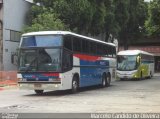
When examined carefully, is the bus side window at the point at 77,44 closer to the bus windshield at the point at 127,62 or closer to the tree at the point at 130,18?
the bus windshield at the point at 127,62

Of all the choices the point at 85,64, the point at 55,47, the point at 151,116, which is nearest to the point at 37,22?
the point at 85,64

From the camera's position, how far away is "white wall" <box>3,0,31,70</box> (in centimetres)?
4106

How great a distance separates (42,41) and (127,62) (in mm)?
23572

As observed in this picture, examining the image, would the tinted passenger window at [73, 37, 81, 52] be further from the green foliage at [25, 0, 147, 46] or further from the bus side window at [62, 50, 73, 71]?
the green foliage at [25, 0, 147, 46]

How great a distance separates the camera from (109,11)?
5125 cm

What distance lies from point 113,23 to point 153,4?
40.7 feet

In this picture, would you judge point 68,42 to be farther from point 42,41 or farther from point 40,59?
point 40,59

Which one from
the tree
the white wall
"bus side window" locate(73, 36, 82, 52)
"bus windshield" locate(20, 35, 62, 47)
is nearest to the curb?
the white wall

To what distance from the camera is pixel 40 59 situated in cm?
2417

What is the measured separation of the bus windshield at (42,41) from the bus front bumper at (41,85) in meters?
1.98

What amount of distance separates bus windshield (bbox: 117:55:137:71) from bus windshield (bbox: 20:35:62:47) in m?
23.2

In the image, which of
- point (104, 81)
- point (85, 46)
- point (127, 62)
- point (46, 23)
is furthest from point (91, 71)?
point (127, 62)

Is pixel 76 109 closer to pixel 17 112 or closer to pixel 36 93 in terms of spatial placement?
pixel 17 112

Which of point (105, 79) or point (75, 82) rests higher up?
point (75, 82)
